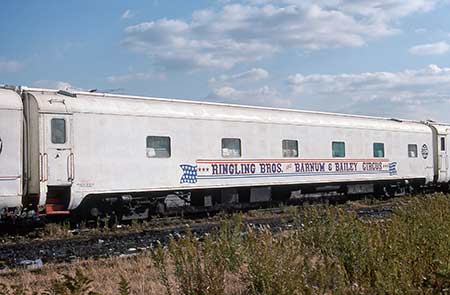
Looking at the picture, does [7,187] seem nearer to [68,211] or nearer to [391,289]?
[68,211]

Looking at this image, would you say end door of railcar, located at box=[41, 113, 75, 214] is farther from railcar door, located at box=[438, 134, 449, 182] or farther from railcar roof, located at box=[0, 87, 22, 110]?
railcar door, located at box=[438, 134, 449, 182]

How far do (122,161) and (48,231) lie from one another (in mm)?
2323

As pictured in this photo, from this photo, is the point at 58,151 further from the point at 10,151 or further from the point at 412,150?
the point at 412,150

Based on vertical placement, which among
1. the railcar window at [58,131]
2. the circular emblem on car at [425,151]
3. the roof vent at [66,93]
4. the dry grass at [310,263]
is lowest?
the dry grass at [310,263]

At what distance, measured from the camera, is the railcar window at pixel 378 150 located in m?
22.0

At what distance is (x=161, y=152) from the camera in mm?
14961

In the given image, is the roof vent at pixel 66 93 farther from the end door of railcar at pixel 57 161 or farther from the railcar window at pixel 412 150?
the railcar window at pixel 412 150

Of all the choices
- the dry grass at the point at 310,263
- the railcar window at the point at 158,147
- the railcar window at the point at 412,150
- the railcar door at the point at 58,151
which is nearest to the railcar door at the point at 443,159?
the railcar window at the point at 412,150

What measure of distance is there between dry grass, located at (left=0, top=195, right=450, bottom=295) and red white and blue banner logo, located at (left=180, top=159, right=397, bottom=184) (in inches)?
328

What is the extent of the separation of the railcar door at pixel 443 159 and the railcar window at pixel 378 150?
4921mm

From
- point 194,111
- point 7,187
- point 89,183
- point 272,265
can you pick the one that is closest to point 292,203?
point 194,111

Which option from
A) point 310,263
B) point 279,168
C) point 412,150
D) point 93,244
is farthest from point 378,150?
point 310,263

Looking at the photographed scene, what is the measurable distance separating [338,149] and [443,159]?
8.09 meters

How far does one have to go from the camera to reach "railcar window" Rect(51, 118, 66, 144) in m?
13.0
